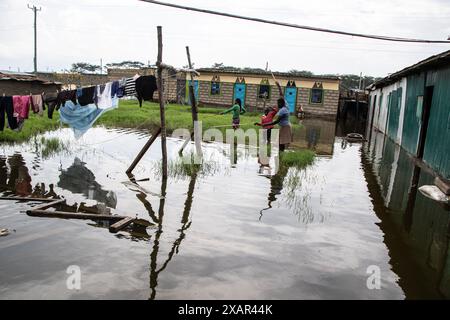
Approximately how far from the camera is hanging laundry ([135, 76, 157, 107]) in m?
8.33

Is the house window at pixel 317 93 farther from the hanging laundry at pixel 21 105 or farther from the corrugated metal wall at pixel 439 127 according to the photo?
the hanging laundry at pixel 21 105

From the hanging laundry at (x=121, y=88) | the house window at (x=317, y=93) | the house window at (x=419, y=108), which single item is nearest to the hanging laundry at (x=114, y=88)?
the hanging laundry at (x=121, y=88)

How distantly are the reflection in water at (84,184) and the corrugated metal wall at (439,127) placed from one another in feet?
22.4

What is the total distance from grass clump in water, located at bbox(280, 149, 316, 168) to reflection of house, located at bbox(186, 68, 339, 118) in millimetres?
19494

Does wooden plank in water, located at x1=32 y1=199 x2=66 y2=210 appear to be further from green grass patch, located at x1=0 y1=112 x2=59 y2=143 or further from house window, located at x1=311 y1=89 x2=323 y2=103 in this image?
house window, located at x1=311 y1=89 x2=323 y2=103

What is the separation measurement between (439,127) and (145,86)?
23.2ft

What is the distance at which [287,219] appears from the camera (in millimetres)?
5805

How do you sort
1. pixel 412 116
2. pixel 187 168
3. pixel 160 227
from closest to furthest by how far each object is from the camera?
pixel 160 227 → pixel 187 168 → pixel 412 116

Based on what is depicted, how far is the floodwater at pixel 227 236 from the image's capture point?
3701 mm

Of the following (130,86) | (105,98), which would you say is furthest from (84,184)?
(105,98)

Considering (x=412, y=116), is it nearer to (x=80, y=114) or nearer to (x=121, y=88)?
(x=121, y=88)

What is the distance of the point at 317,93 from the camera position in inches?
1187

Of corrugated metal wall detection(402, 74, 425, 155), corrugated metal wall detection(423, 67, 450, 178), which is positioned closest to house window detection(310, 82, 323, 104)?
corrugated metal wall detection(402, 74, 425, 155)
